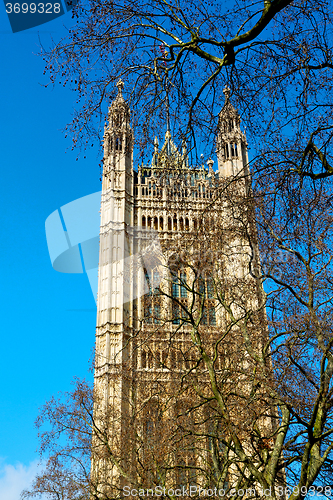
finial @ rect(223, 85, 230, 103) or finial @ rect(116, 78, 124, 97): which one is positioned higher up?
finial @ rect(116, 78, 124, 97)

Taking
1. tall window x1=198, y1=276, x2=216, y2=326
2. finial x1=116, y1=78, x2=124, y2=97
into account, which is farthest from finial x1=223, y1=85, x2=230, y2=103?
tall window x1=198, y1=276, x2=216, y2=326

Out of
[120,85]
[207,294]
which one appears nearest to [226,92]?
[120,85]

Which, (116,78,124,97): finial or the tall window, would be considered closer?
(116,78,124,97): finial

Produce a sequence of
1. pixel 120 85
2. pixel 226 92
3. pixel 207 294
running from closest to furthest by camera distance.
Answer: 1. pixel 226 92
2. pixel 120 85
3. pixel 207 294

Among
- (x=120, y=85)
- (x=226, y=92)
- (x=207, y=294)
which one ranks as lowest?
(x=207, y=294)

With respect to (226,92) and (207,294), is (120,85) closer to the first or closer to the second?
(226,92)

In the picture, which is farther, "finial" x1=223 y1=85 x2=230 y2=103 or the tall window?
the tall window

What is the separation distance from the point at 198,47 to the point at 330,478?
6596 mm

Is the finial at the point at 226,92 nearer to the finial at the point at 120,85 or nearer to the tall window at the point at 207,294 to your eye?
the finial at the point at 120,85

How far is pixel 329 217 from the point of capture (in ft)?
26.2

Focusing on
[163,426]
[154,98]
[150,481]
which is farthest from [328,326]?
[163,426]

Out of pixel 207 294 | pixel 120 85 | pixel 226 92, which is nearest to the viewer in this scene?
pixel 226 92

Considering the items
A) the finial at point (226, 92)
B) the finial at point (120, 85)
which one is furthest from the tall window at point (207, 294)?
the finial at point (120, 85)

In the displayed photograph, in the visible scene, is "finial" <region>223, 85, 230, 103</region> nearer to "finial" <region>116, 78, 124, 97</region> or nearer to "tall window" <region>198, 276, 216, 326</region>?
"finial" <region>116, 78, 124, 97</region>
